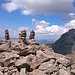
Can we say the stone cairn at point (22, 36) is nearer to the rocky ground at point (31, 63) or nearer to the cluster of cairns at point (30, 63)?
the cluster of cairns at point (30, 63)

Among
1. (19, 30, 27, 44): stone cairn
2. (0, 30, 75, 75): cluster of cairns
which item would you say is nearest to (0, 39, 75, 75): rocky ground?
(0, 30, 75, 75): cluster of cairns

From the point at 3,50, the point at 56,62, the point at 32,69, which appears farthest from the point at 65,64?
the point at 3,50

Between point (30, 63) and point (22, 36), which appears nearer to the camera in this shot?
point (30, 63)

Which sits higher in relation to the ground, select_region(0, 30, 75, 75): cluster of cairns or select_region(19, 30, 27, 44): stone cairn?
select_region(19, 30, 27, 44): stone cairn

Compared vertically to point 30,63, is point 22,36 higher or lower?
higher

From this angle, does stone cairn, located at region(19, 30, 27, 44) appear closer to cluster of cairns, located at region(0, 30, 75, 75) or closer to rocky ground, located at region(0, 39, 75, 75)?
cluster of cairns, located at region(0, 30, 75, 75)

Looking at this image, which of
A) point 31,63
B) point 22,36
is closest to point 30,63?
point 31,63

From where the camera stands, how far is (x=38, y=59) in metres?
63.2

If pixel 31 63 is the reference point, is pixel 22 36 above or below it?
above

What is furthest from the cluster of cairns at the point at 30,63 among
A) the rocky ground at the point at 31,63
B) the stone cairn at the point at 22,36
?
the stone cairn at the point at 22,36

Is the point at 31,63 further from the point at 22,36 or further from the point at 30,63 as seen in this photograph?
the point at 22,36

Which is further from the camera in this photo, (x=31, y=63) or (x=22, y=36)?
(x=22, y=36)

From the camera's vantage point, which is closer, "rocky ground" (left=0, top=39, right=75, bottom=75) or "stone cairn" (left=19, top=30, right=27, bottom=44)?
"rocky ground" (left=0, top=39, right=75, bottom=75)

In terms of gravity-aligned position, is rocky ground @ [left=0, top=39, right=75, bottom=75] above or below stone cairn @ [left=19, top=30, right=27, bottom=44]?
below
